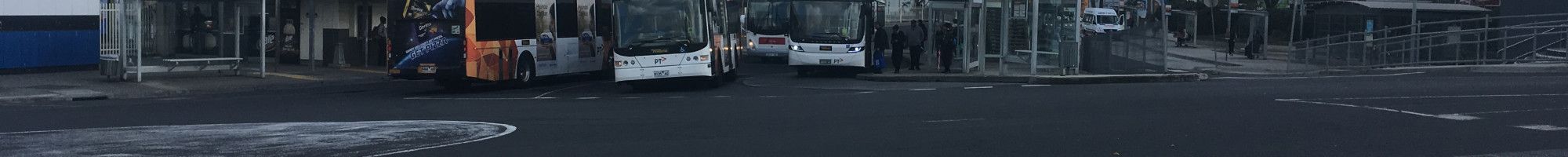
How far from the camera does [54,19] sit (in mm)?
29516

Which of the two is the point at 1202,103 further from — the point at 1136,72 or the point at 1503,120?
the point at 1136,72

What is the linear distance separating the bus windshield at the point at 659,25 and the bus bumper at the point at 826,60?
213 inches

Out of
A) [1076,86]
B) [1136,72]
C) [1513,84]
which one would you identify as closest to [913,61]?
[1136,72]

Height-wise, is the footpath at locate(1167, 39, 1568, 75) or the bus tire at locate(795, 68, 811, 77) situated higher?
the footpath at locate(1167, 39, 1568, 75)

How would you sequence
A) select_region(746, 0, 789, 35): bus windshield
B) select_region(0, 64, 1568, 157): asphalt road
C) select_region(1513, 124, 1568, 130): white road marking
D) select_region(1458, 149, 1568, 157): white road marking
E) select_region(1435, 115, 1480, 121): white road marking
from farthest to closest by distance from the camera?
select_region(746, 0, 789, 35): bus windshield < select_region(1435, 115, 1480, 121): white road marking < select_region(1513, 124, 1568, 130): white road marking < select_region(0, 64, 1568, 157): asphalt road < select_region(1458, 149, 1568, 157): white road marking

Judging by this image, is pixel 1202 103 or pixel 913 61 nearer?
pixel 1202 103

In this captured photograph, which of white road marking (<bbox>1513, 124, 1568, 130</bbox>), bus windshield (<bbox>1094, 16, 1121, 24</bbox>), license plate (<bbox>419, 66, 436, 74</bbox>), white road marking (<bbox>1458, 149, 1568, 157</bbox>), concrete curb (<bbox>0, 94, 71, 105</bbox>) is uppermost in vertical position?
bus windshield (<bbox>1094, 16, 1121, 24</bbox>)

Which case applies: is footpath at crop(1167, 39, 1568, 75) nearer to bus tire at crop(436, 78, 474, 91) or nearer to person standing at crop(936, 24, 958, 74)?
person standing at crop(936, 24, 958, 74)

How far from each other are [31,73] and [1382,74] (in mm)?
20912

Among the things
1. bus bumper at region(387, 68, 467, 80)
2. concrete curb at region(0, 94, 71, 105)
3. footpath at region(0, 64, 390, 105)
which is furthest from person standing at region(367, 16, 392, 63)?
concrete curb at region(0, 94, 71, 105)

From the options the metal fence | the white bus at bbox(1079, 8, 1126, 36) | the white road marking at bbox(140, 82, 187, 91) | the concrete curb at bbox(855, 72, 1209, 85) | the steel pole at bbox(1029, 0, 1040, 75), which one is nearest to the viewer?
the white road marking at bbox(140, 82, 187, 91)

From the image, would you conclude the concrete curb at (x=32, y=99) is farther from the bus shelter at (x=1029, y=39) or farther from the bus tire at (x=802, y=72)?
the bus shelter at (x=1029, y=39)

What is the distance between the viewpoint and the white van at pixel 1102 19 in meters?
61.6

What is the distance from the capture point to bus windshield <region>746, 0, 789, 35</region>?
34125 millimetres
